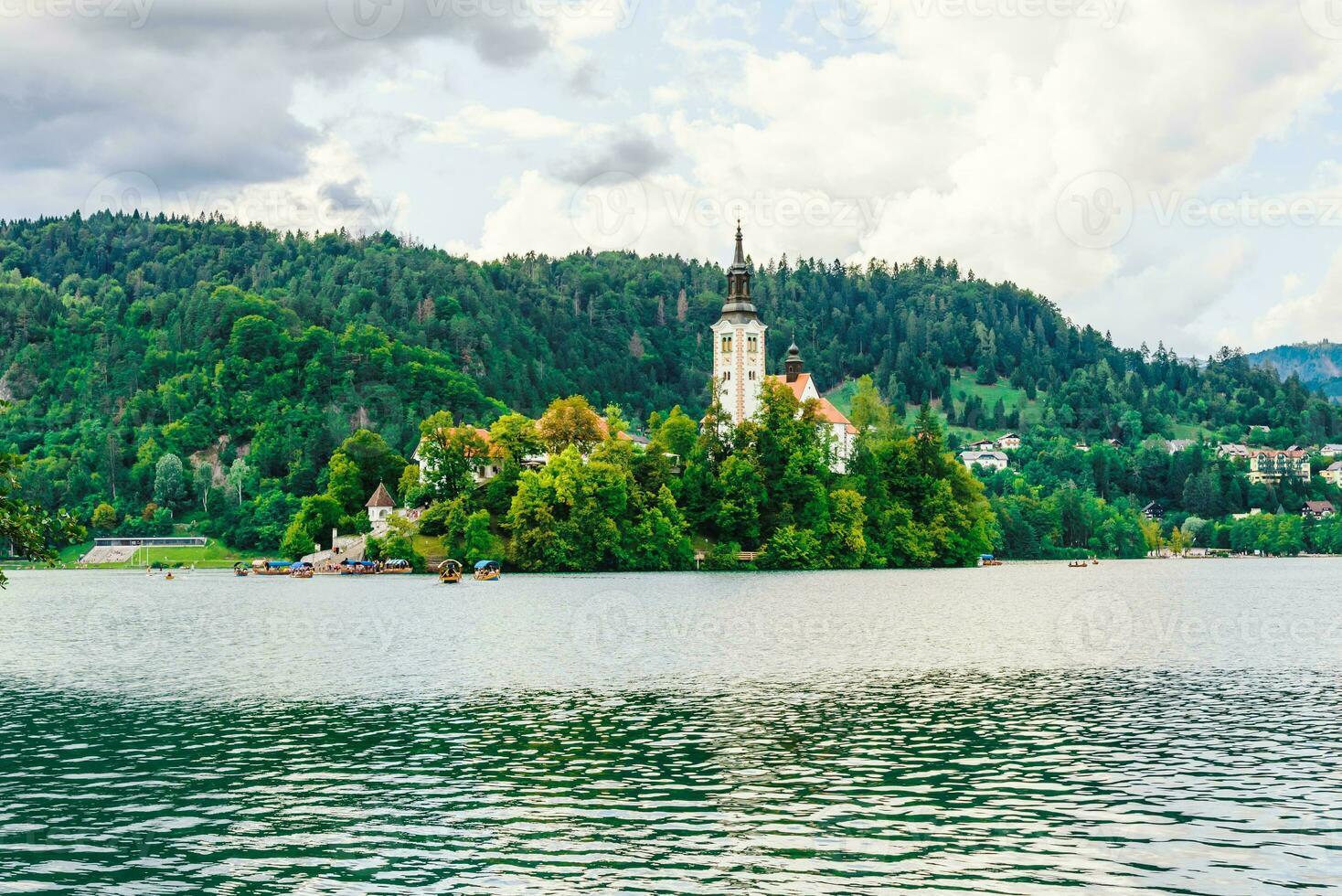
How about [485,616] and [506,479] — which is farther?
[506,479]

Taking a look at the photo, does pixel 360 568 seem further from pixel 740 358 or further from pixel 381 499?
pixel 740 358

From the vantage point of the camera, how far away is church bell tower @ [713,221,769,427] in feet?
641

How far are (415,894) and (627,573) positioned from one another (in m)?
122

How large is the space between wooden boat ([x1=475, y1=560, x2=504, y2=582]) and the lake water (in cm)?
5577

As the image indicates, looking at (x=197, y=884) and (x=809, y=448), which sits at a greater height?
(x=809, y=448)

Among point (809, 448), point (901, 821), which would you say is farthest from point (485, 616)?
point (809, 448)

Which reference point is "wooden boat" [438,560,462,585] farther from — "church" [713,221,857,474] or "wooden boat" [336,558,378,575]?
"church" [713,221,857,474]

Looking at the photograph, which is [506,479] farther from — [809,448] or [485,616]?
[485,616]

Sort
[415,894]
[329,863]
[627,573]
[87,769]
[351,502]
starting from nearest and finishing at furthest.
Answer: [415,894], [329,863], [87,769], [627,573], [351,502]

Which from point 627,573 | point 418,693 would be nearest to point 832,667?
point 418,693

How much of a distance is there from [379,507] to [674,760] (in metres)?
135

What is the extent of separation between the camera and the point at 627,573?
5669 inches

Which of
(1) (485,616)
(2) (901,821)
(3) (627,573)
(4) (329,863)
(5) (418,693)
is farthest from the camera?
(3) (627,573)

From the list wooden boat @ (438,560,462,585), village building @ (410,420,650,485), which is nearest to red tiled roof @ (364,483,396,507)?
Answer: village building @ (410,420,650,485)
